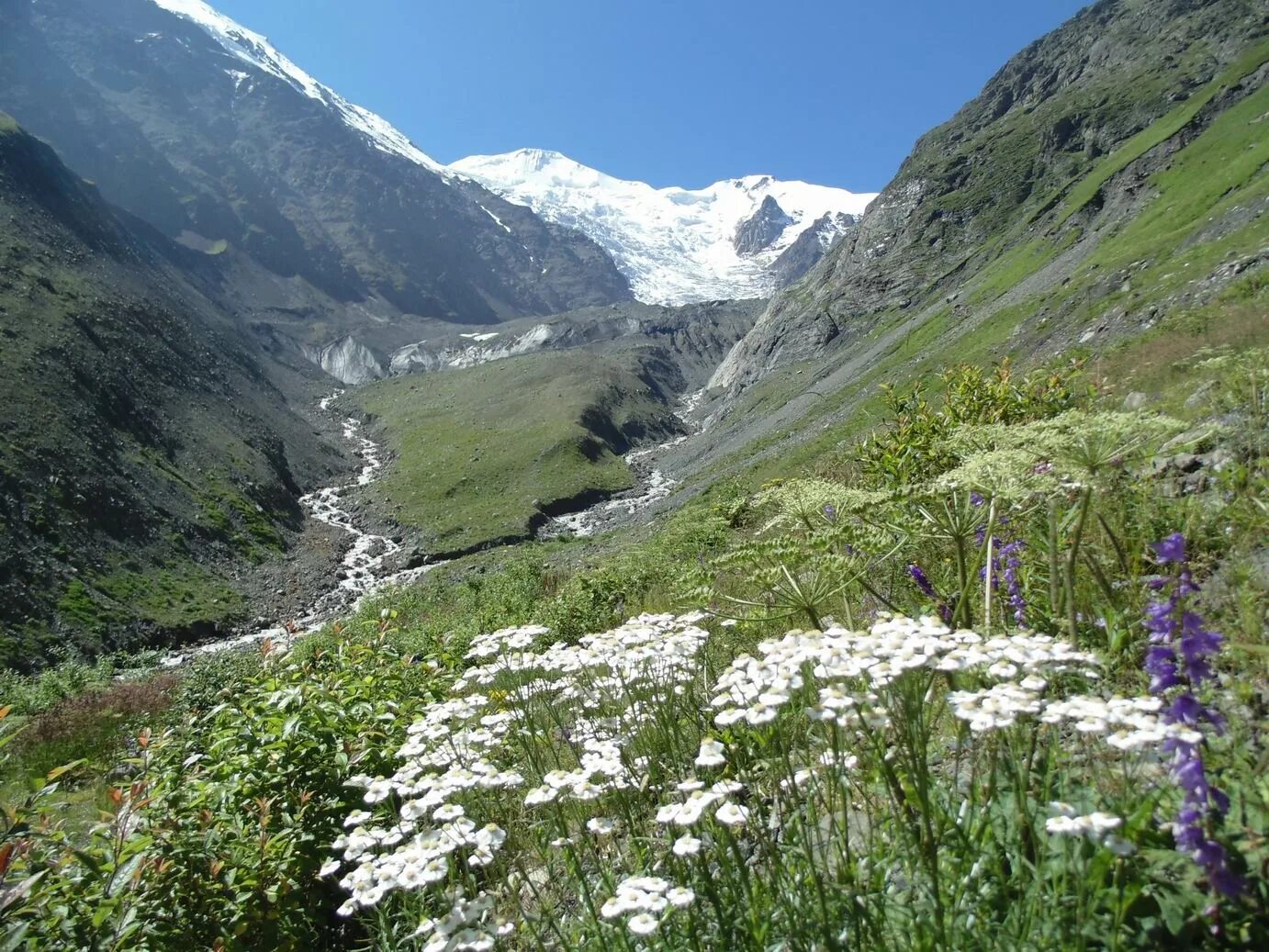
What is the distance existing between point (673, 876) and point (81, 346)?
8220 centimetres

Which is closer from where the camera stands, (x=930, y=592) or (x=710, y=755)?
(x=710, y=755)

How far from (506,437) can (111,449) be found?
163ft

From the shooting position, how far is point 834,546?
4496 millimetres

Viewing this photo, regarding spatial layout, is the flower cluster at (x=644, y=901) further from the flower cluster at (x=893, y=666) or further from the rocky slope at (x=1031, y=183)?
the rocky slope at (x=1031, y=183)

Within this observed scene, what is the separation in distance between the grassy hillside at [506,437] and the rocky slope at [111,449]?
13.2 m

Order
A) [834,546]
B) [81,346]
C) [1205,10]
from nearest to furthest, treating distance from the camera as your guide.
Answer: [834,546]
[81,346]
[1205,10]

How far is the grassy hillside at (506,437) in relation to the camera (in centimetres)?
7356

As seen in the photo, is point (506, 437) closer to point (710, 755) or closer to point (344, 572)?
point (344, 572)

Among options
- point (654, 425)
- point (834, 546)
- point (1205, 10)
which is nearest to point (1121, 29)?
point (1205, 10)

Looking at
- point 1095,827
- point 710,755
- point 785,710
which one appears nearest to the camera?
point 1095,827

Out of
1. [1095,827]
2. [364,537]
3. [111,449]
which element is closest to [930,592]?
[1095,827]

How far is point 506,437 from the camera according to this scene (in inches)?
3895

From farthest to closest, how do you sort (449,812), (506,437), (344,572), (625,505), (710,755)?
(506,437) → (625,505) → (344,572) → (449,812) → (710,755)

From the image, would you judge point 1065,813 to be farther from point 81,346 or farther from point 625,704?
point 81,346
